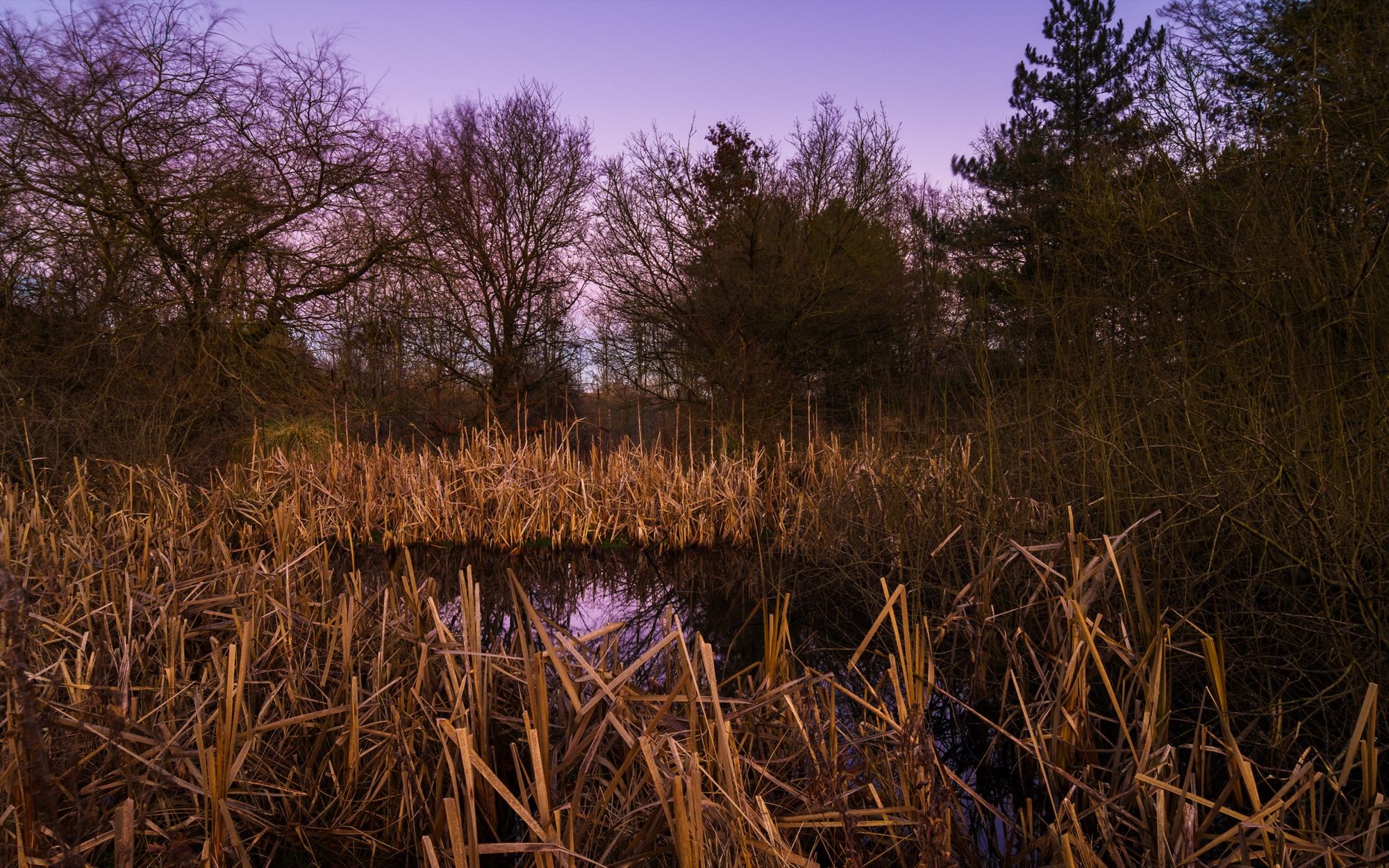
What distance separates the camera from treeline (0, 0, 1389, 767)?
252 cm

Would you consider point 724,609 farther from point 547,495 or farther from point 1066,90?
point 1066,90

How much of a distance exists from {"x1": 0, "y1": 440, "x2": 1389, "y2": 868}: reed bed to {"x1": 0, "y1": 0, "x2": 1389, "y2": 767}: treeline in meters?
0.57

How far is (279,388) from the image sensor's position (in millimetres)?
6945

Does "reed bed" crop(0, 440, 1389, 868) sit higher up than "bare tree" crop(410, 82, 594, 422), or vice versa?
"bare tree" crop(410, 82, 594, 422)

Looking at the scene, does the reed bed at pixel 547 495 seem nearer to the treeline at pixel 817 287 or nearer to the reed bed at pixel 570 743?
the treeline at pixel 817 287

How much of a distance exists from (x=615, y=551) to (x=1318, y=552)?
5085 mm

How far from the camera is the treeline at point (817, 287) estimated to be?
99.2 inches

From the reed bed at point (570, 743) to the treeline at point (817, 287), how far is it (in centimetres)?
57

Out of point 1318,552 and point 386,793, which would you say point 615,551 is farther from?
point 1318,552

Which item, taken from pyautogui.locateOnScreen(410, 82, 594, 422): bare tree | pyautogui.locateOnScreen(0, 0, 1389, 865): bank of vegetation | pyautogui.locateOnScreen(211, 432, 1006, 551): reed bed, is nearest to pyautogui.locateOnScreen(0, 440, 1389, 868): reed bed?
pyautogui.locateOnScreen(0, 0, 1389, 865): bank of vegetation

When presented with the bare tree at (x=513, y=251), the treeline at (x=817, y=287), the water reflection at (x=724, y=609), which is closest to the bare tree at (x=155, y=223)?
the treeline at (x=817, y=287)

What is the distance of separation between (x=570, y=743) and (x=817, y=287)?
11995mm

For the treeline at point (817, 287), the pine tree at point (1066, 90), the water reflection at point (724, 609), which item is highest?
the pine tree at point (1066, 90)

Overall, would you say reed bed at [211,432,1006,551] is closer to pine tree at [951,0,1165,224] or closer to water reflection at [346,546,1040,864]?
water reflection at [346,546,1040,864]
